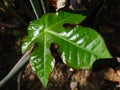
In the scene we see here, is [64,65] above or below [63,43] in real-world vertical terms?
below

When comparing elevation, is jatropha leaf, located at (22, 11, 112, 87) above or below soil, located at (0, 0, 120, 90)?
above

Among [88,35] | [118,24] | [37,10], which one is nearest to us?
[88,35]

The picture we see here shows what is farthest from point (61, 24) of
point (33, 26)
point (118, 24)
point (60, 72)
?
point (118, 24)

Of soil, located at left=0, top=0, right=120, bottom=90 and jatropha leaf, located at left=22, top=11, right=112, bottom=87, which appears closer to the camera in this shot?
jatropha leaf, located at left=22, top=11, right=112, bottom=87

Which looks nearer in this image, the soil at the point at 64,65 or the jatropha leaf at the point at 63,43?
the jatropha leaf at the point at 63,43

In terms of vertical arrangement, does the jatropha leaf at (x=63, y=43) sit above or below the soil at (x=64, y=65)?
above

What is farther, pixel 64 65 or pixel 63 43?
pixel 64 65

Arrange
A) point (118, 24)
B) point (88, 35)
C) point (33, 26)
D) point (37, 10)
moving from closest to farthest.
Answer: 1. point (88, 35)
2. point (33, 26)
3. point (37, 10)
4. point (118, 24)

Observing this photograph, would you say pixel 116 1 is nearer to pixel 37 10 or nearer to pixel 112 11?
pixel 112 11
